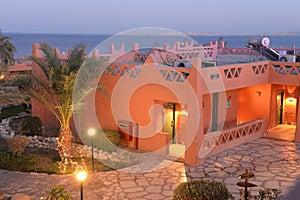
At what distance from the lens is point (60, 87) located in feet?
48.3

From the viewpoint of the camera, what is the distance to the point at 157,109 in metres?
16.0

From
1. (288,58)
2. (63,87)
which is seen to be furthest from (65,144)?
(288,58)

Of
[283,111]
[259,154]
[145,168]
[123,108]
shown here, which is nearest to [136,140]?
[123,108]

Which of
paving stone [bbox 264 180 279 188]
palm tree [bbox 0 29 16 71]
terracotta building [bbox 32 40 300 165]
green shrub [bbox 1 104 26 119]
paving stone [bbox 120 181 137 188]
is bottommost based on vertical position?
paving stone [bbox 120 181 137 188]

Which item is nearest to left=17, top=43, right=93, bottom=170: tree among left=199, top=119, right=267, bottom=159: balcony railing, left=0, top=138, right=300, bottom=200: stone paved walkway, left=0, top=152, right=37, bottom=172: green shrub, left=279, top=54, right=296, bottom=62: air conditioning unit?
left=0, top=152, right=37, bottom=172: green shrub

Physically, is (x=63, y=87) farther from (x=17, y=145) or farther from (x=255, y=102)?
(x=255, y=102)

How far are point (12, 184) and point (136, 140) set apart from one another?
17.4 feet

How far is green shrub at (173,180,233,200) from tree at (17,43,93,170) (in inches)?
239

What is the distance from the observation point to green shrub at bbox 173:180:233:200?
9180 mm

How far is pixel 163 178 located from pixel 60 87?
496 cm

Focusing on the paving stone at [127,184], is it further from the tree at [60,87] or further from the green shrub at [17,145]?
the green shrub at [17,145]

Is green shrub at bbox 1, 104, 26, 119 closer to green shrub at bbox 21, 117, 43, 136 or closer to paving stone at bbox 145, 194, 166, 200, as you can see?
green shrub at bbox 21, 117, 43, 136

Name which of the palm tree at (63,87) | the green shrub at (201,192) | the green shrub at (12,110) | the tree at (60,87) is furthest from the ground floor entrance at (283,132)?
the green shrub at (12,110)

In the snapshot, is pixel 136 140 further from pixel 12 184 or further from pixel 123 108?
pixel 12 184
